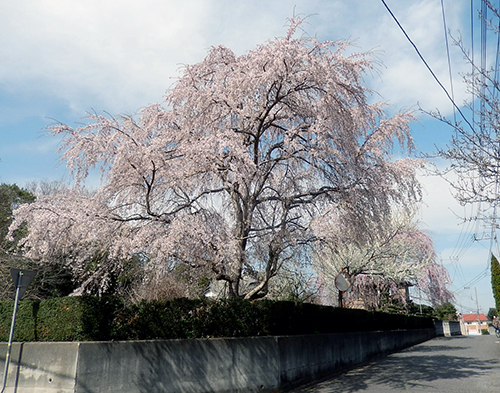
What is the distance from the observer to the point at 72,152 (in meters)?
9.95

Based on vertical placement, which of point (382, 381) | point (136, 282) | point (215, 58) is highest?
point (215, 58)

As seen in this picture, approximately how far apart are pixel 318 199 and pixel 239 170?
10.2 ft

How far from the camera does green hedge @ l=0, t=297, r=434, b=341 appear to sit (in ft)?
26.0

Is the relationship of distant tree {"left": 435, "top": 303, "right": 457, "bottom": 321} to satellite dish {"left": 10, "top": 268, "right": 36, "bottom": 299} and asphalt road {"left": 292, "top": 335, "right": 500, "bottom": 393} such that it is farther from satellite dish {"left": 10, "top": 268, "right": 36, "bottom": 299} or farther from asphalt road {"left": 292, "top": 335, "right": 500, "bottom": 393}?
satellite dish {"left": 10, "top": 268, "right": 36, "bottom": 299}

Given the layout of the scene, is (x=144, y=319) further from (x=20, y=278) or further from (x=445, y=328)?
(x=445, y=328)

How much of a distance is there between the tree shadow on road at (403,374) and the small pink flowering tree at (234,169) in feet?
10.4

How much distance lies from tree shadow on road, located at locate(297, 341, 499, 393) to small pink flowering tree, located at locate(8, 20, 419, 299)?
3167 mm

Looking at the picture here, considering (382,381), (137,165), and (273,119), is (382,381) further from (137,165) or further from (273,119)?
(137,165)

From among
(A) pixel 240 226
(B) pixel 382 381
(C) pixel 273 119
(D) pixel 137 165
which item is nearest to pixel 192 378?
(A) pixel 240 226

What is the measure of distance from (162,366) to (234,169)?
4.18m

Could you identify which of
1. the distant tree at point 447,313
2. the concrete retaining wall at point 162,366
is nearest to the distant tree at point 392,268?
the concrete retaining wall at point 162,366

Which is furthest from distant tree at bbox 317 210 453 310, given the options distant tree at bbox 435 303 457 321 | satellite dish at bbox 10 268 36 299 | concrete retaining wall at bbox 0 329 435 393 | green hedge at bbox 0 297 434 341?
distant tree at bbox 435 303 457 321

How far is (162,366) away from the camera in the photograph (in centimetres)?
816

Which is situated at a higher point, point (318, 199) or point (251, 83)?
point (251, 83)
